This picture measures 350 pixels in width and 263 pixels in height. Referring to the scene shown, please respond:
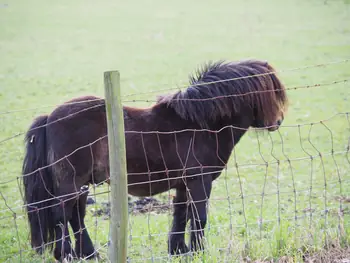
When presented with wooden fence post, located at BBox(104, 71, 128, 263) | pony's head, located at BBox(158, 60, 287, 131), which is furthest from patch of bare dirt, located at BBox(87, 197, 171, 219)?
wooden fence post, located at BBox(104, 71, 128, 263)

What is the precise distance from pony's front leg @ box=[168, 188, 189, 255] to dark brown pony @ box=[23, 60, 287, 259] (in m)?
0.01

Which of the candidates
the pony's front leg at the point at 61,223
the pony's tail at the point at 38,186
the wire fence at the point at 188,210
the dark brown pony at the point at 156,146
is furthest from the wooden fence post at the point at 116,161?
the pony's tail at the point at 38,186

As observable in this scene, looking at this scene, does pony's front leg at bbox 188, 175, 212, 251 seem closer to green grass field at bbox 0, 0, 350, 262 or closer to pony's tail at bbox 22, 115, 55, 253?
green grass field at bbox 0, 0, 350, 262

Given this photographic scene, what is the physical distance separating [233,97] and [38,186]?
216 cm

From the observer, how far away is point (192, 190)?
5.40m

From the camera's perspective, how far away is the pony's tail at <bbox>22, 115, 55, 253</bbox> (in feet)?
17.3

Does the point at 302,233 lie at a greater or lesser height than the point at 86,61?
lesser

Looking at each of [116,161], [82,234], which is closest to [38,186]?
Answer: [82,234]

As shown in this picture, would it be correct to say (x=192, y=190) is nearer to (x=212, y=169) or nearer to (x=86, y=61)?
(x=212, y=169)

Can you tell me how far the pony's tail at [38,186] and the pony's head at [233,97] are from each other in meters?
1.31

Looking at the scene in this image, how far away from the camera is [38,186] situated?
5312 mm

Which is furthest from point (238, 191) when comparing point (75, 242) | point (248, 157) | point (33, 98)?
point (33, 98)

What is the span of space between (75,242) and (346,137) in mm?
6409

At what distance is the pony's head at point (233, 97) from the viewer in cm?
545
